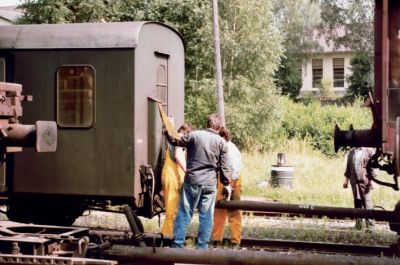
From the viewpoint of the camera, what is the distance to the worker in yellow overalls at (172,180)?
9.12 m

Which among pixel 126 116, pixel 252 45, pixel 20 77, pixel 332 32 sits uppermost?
pixel 332 32

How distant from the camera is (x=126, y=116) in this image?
908cm

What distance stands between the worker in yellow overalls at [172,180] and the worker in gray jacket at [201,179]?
813 millimetres

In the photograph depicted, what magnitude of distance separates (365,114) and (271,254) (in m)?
25.2

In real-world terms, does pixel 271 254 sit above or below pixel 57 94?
below

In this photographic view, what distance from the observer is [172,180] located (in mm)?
9117

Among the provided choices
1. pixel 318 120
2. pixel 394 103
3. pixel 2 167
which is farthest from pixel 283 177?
pixel 318 120

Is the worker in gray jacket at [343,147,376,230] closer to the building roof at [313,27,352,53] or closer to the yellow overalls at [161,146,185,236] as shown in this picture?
→ the yellow overalls at [161,146,185,236]

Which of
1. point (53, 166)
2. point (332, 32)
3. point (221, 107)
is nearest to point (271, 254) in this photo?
point (53, 166)

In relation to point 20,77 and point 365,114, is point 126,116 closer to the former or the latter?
point 20,77

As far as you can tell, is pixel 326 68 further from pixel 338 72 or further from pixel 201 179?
pixel 201 179

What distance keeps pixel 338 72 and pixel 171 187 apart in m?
47.9

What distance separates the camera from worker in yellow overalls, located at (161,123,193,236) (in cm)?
912

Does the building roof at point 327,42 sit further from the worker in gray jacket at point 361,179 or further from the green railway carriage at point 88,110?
the green railway carriage at point 88,110
